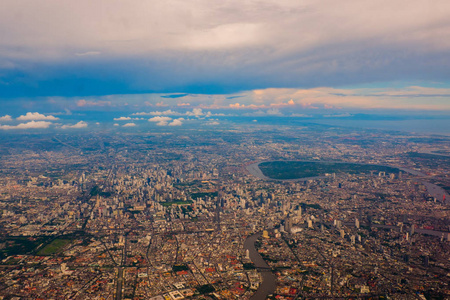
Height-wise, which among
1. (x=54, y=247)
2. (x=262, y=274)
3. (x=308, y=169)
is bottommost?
(x=262, y=274)

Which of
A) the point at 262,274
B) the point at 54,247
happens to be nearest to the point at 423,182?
the point at 262,274

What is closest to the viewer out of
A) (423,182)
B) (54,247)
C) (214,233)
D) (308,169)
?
(54,247)

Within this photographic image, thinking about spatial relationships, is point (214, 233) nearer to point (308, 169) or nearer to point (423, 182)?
point (308, 169)

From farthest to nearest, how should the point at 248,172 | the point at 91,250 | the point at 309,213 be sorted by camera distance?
1. the point at 248,172
2. the point at 309,213
3. the point at 91,250

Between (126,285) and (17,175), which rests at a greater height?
(17,175)

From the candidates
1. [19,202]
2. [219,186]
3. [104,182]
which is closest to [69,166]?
[104,182]

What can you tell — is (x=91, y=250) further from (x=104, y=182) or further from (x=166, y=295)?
(x=104, y=182)

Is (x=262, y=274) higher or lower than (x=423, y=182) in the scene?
lower
